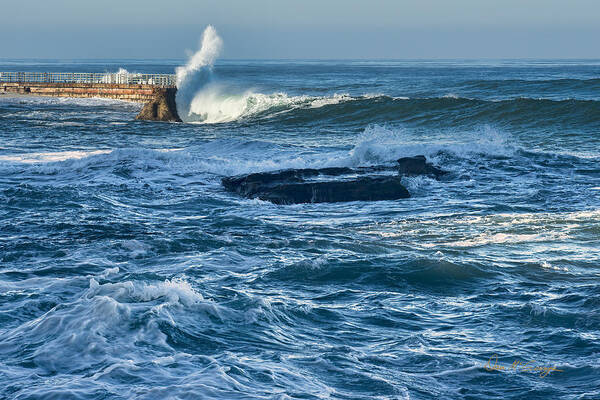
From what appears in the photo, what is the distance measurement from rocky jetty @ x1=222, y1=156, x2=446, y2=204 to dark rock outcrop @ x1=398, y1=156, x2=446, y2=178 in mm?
805

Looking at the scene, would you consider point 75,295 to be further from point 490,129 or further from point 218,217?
point 490,129

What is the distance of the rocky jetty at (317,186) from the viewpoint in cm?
1299

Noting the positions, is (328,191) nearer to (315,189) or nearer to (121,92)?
(315,189)

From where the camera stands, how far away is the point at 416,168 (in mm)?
15750

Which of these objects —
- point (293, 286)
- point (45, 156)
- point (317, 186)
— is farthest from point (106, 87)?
point (293, 286)

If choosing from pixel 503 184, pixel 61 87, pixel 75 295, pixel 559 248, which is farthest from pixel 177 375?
pixel 61 87

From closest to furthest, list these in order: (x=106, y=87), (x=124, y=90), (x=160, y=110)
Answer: (x=160, y=110), (x=124, y=90), (x=106, y=87)

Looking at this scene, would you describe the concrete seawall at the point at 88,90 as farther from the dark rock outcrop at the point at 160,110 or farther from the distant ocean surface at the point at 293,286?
the distant ocean surface at the point at 293,286

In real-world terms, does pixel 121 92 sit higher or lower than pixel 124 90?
lower

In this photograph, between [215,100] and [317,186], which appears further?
[215,100]

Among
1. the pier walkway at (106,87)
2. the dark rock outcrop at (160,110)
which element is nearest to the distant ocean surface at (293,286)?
the dark rock outcrop at (160,110)

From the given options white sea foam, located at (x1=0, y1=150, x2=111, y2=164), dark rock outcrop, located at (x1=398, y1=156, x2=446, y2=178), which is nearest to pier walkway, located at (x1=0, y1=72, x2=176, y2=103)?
white sea foam, located at (x1=0, y1=150, x2=111, y2=164)

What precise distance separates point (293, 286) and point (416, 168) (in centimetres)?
859

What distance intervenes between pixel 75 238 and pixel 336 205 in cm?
464
